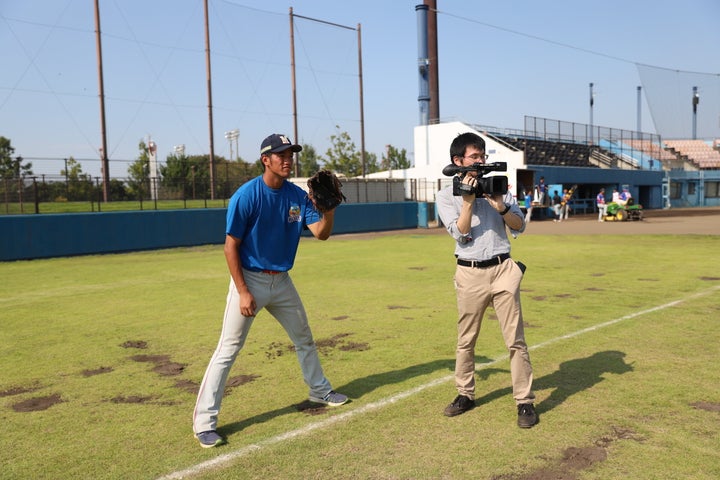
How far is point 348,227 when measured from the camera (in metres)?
29.8

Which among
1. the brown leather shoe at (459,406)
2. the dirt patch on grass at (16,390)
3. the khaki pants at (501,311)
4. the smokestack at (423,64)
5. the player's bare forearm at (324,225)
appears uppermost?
the smokestack at (423,64)

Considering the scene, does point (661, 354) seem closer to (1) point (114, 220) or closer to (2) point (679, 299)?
(2) point (679, 299)

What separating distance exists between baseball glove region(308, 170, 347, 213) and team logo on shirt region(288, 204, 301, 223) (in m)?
0.16

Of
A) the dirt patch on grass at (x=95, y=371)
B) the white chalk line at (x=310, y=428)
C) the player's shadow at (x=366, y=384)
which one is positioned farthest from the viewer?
the dirt patch on grass at (x=95, y=371)

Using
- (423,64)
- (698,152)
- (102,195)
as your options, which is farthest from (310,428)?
(698,152)

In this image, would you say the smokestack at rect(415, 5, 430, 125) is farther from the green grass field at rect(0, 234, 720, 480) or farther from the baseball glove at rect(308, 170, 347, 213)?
the baseball glove at rect(308, 170, 347, 213)

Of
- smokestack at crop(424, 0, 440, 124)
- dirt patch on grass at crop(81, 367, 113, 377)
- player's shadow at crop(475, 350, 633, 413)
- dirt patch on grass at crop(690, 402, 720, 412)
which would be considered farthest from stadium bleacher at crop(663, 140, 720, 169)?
dirt patch on grass at crop(81, 367, 113, 377)

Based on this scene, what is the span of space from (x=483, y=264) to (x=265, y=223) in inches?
62.6

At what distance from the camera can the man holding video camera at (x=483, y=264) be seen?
4.19m

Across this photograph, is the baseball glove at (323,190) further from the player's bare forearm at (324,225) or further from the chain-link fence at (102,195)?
the chain-link fence at (102,195)

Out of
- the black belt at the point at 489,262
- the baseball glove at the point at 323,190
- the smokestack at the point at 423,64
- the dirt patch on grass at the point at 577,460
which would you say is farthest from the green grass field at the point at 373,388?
the smokestack at the point at 423,64

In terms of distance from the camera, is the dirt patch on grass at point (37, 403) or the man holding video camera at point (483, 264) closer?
the man holding video camera at point (483, 264)

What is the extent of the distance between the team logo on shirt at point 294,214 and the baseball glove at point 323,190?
16cm

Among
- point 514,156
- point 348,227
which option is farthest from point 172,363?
point 514,156
